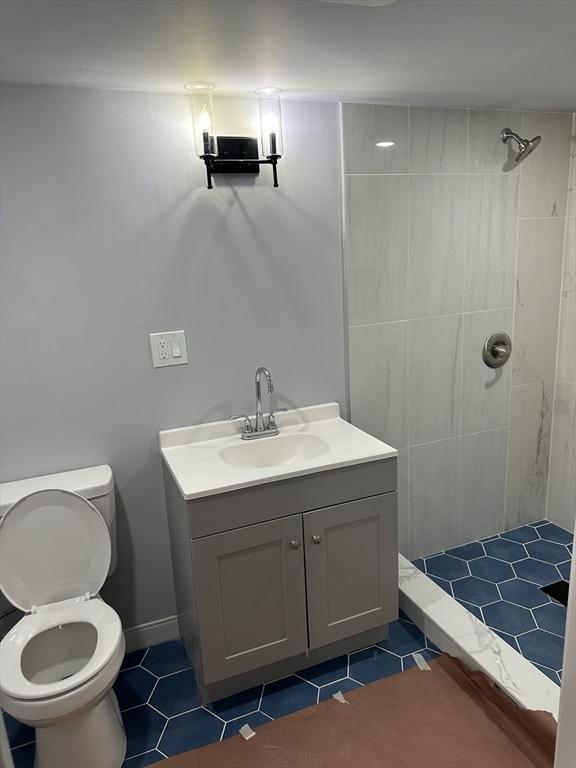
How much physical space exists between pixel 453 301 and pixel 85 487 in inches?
71.1

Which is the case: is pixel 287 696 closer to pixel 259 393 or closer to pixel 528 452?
pixel 259 393

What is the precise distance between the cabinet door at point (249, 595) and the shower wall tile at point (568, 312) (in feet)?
5.90

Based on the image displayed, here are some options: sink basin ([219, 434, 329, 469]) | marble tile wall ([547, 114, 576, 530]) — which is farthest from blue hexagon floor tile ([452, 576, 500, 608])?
sink basin ([219, 434, 329, 469])

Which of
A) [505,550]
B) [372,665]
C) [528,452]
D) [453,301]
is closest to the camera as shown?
[372,665]

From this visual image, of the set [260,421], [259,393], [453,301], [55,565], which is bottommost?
[55,565]

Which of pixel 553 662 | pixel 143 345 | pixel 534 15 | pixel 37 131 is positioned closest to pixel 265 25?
pixel 534 15

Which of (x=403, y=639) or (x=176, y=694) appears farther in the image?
(x=403, y=639)

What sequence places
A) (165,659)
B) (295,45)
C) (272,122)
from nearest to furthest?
(295,45), (272,122), (165,659)

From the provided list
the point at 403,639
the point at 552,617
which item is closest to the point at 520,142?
the point at 552,617

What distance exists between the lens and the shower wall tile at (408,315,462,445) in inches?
101

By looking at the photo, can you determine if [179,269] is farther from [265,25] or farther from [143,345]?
[265,25]

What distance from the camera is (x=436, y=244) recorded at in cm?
248

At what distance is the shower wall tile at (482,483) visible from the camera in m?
2.80

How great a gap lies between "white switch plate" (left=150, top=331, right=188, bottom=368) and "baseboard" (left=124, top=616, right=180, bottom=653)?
1.11m
